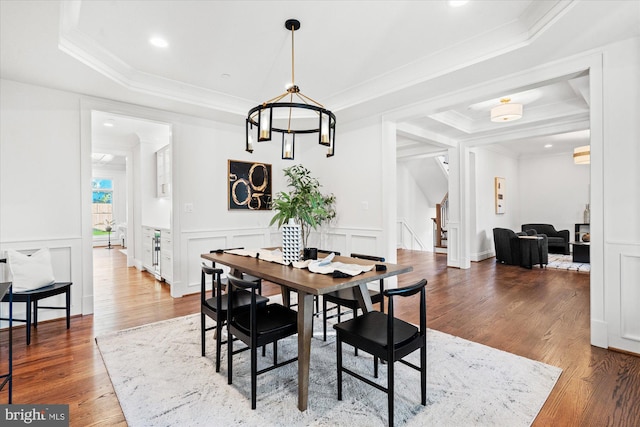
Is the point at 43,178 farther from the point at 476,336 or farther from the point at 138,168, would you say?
the point at 476,336

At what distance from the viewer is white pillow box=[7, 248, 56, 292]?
9.68 ft

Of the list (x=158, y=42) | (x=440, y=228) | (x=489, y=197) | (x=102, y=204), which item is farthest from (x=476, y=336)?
(x=102, y=204)

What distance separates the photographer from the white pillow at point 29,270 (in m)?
2.95

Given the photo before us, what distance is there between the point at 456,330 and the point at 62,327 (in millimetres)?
4031

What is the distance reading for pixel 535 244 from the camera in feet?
20.5

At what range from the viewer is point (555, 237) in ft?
25.3

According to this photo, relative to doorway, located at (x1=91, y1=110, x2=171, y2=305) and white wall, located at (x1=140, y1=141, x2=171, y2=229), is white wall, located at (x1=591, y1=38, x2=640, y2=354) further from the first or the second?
white wall, located at (x1=140, y1=141, x2=171, y2=229)

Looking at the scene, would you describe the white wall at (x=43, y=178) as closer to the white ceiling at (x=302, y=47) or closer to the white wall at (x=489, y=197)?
the white ceiling at (x=302, y=47)

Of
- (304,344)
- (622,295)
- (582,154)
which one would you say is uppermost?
(582,154)

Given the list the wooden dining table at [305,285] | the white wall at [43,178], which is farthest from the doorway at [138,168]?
the wooden dining table at [305,285]

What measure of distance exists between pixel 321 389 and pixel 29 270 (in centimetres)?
303

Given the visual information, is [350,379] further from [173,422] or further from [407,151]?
[407,151]

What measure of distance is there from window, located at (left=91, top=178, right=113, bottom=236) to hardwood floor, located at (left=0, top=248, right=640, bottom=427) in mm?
6402

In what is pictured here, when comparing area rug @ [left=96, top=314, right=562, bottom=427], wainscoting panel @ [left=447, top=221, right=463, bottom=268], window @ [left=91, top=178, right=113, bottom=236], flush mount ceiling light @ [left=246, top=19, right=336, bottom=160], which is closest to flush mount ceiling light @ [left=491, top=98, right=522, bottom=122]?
wainscoting panel @ [left=447, top=221, right=463, bottom=268]
